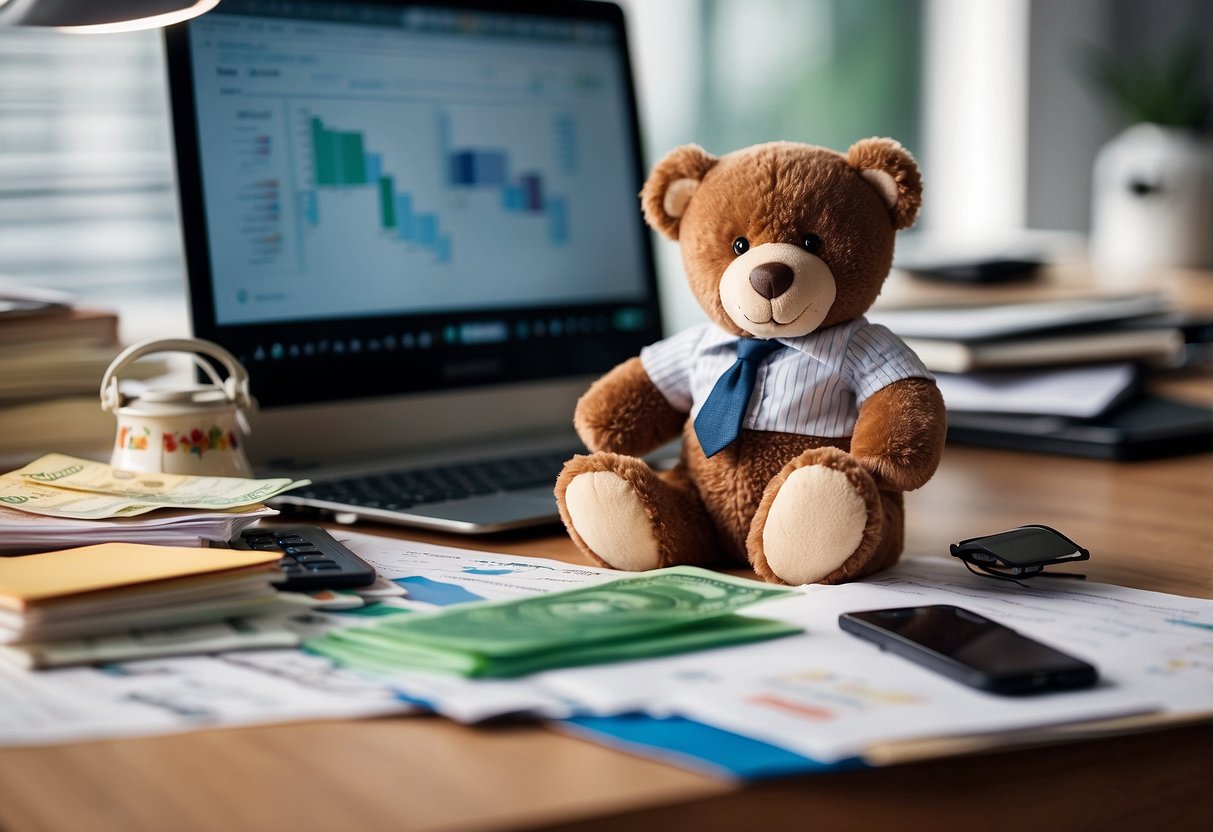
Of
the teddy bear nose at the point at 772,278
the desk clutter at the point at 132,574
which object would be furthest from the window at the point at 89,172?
the teddy bear nose at the point at 772,278

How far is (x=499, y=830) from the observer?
0.41 m

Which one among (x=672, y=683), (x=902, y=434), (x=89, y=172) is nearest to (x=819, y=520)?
(x=902, y=434)

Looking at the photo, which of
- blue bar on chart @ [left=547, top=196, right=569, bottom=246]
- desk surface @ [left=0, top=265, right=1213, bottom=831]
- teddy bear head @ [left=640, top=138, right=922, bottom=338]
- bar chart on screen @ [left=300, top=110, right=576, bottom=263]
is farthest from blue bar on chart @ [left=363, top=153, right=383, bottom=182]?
desk surface @ [left=0, top=265, right=1213, bottom=831]

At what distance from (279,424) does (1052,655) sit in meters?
0.65

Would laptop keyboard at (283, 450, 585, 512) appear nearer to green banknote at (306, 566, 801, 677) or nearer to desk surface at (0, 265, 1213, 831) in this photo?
green banknote at (306, 566, 801, 677)

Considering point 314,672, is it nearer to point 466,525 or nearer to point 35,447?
point 466,525

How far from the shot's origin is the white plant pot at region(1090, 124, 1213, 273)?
2.27 m

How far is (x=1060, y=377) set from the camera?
1.22 m

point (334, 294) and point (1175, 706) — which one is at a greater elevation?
point (334, 294)

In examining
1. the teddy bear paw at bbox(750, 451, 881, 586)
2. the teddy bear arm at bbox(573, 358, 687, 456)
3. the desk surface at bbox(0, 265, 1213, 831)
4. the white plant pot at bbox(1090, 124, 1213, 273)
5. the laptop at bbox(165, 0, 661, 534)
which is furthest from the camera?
the white plant pot at bbox(1090, 124, 1213, 273)

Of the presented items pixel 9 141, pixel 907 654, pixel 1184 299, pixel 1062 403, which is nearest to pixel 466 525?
pixel 907 654

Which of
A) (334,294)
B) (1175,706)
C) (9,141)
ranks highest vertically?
(9,141)

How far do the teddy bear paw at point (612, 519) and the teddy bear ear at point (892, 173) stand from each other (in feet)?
0.72

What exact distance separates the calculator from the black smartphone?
26cm
